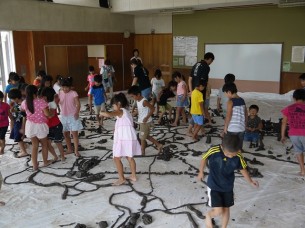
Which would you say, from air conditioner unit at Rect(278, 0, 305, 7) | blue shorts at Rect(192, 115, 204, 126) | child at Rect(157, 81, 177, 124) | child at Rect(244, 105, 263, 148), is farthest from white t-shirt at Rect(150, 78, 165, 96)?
air conditioner unit at Rect(278, 0, 305, 7)

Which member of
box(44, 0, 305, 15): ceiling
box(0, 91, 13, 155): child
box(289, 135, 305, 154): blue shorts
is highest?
box(44, 0, 305, 15): ceiling

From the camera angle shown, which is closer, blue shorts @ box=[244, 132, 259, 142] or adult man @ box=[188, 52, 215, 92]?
blue shorts @ box=[244, 132, 259, 142]

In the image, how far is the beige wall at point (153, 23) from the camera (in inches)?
515

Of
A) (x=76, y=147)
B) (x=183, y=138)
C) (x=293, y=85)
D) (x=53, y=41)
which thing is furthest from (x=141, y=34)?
(x=76, y=147)

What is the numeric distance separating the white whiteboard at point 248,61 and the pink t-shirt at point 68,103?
26.4ft

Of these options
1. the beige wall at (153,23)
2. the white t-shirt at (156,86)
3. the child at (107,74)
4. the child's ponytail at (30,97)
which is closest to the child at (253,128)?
the white t-shirt at (156,86)

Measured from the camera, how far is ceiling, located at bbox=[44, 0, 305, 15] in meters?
10.2

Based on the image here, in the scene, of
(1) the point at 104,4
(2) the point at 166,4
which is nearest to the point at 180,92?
(2) the point at 166,4

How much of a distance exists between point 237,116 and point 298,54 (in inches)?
290

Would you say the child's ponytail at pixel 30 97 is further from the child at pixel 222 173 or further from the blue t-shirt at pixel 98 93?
the child at pixel 222 173

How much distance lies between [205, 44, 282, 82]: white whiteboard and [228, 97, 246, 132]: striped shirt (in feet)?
24.1

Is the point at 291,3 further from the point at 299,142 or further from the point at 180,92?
the point at 299,142

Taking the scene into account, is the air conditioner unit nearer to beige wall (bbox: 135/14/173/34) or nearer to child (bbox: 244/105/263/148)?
beige wall (bbox: 135/14/173/34)

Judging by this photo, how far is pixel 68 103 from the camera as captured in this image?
5.37 meters
